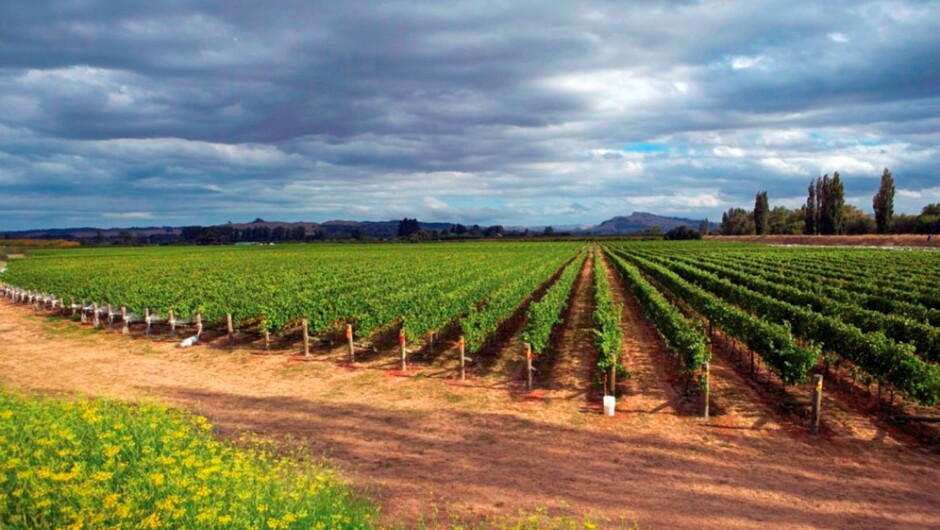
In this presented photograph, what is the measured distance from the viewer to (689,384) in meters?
14.8

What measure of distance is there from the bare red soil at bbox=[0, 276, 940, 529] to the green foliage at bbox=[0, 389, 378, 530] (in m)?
2.41

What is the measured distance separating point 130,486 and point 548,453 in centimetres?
684

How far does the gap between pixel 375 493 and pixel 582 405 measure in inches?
239

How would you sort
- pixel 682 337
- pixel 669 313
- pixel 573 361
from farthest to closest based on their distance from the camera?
pixel 669 313
pixel 573 361
pixel 682 337

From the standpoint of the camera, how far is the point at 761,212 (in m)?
148

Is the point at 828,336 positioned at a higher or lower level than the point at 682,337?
lower

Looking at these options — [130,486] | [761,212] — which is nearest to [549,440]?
[130,486]

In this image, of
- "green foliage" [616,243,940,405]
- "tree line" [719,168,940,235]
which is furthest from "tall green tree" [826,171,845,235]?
"green foliage" [616,243,940,405]

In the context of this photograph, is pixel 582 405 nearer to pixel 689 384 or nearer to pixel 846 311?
→ pixel 689 384

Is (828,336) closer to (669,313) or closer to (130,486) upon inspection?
(669,313)

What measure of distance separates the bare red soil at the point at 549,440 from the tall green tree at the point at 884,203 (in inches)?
4467

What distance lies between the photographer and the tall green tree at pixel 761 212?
145875 mm

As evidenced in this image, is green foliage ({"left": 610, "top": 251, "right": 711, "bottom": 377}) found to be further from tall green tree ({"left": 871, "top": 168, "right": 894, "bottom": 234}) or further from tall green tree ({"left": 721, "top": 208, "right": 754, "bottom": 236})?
tall green tree ({"left": 721, "top": 208, "right": 754, "bottom": 236})

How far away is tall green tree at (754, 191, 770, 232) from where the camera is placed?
145875mm
